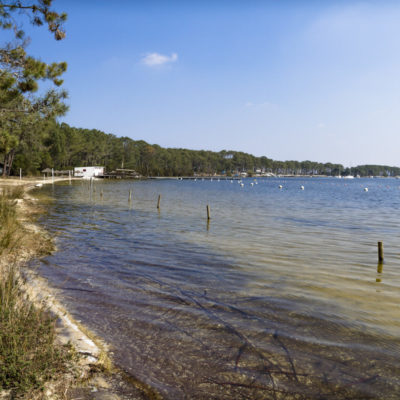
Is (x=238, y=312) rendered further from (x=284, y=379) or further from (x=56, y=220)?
(x=56, y=220)

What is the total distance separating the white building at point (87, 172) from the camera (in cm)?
11338

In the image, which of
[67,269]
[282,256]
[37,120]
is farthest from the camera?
[37,120]

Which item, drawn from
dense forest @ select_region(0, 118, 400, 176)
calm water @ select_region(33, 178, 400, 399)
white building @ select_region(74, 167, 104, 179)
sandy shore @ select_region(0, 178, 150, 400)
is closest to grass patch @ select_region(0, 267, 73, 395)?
sandy shore @ select_region(0, 178, 150, 400)

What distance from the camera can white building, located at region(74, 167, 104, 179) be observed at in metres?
113

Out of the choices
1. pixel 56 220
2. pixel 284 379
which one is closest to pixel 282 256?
pixel 284 379

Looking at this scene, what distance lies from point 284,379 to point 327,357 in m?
1.19

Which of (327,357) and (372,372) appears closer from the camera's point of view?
(372,372)

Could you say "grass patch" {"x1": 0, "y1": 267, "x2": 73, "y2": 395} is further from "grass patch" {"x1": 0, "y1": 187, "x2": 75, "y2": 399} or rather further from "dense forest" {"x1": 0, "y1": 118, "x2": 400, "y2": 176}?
"dense forest" {"x1": 0, "y1": 118, "x2": 400, "y2": 176}

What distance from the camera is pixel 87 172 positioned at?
115875 mm

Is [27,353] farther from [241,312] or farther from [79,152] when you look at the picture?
[79,152]

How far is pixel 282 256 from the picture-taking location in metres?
14.0

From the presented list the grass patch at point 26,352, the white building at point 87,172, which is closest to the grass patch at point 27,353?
the grass patch at point 26,352

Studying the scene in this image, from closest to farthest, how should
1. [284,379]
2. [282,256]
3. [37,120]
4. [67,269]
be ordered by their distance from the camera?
[284,379] → [67,269] → [282,256] → [37,120]

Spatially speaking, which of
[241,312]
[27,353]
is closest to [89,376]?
[27,353]
